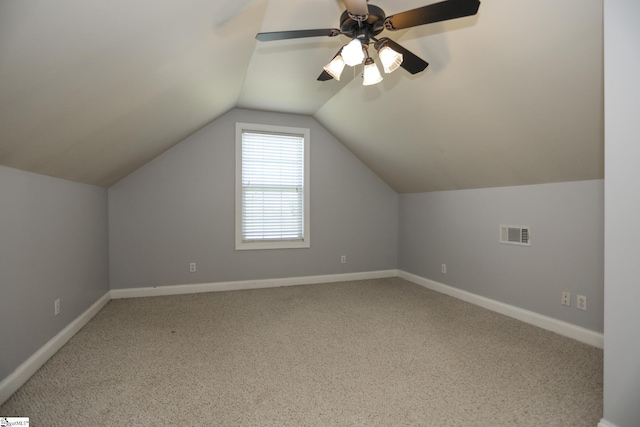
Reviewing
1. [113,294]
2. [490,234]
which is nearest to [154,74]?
[113,294]

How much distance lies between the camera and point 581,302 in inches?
99.0

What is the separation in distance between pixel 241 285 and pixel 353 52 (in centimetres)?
336

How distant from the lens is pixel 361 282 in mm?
4594

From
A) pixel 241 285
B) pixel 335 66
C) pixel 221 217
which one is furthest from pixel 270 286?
pixel 335 66

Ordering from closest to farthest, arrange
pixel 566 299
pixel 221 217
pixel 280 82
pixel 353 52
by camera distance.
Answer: pixel 353 52 < pixel 566 299 < pixel 280 82 < pixel 221 217

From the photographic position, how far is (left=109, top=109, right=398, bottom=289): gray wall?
3838mm

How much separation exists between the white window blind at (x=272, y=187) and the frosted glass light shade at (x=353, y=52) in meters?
2.78

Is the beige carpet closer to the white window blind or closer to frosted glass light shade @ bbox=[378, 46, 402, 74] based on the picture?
the white window blind

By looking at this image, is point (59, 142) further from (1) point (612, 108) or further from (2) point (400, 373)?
(1) point (612, 108)

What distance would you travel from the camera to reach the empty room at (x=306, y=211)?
1469mm

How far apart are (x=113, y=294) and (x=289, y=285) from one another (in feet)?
7.11

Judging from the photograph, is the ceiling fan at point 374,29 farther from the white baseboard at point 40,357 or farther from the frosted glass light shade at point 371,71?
the white baseboard at point 40,357

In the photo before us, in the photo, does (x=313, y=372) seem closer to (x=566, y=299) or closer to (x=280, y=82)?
(x=566, y=299)

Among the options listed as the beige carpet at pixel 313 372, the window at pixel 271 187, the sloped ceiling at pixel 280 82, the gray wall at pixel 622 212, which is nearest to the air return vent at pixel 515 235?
the sloped ceiling at pixel 280 82
